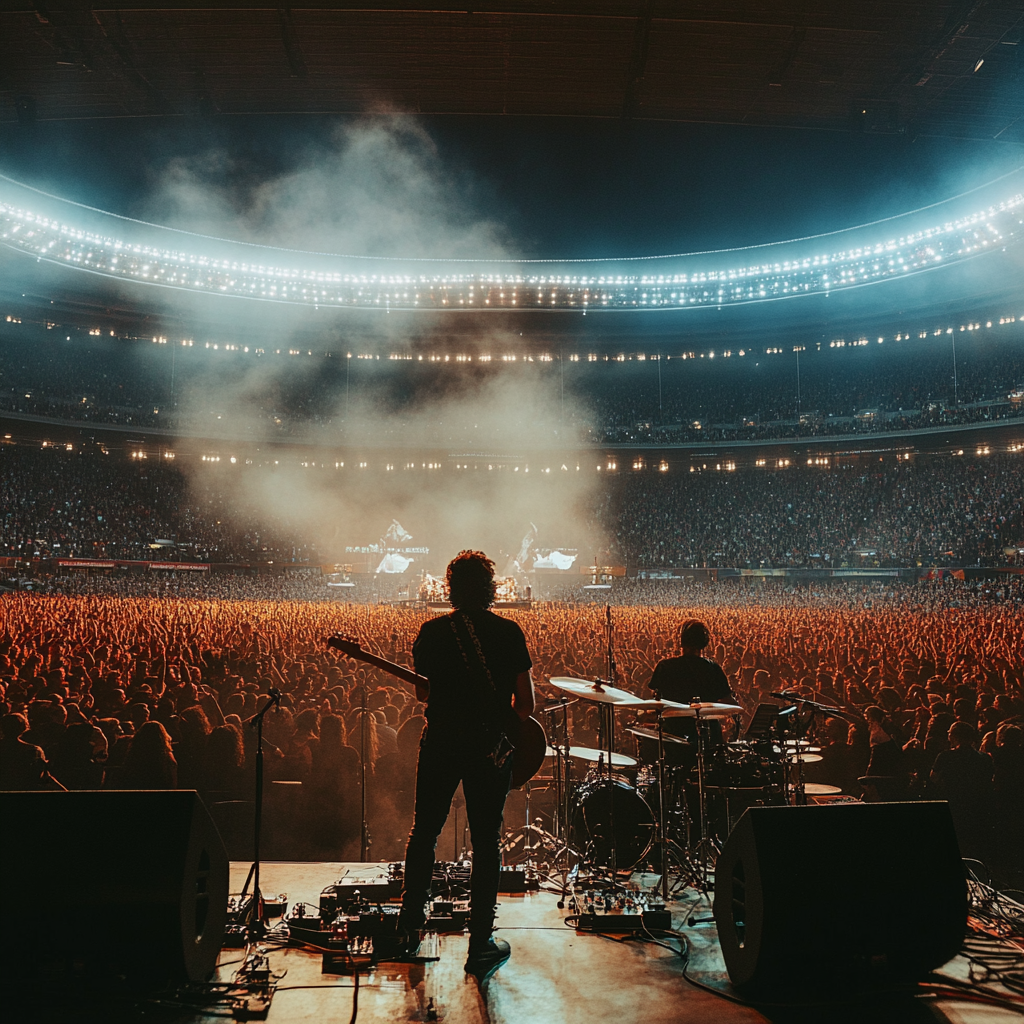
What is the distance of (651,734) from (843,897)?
1848 millimetres

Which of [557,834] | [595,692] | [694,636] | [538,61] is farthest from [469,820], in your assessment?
[538,61]

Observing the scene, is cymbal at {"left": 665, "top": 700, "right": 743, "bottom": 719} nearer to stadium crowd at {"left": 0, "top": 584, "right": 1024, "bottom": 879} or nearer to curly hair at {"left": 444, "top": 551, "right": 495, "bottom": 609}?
stadium crowd at {"left": 0, "top": 584, "right": 1024, "bottom": 879}

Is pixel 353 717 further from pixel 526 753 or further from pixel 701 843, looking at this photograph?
pixel 526 753

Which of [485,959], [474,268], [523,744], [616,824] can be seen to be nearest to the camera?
[485,959]

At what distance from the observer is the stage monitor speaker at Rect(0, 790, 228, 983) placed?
268 cm

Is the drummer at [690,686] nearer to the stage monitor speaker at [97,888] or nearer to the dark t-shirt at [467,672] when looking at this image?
the dark t-shirt at [467,672]

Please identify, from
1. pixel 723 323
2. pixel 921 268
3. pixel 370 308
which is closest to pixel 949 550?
pixel 921 268

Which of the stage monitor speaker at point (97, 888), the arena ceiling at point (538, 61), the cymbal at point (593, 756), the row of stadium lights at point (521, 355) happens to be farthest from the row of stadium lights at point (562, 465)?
the stage monitor speaker at point (97, 888)

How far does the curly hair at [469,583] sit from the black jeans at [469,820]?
2.13 feet

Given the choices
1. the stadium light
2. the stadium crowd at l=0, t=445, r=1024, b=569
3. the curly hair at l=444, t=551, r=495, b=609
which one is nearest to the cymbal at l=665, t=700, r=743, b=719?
the curly hair at l=444, t=551, r=495, b=609

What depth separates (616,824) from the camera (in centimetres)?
439

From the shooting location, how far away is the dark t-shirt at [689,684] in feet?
15.7

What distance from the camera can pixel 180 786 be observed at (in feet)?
17.6

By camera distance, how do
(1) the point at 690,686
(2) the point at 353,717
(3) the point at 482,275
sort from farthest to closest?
1. (3) the point at 482,275
2. (2) the point at 353,717
3. (1) the point at 690,686
